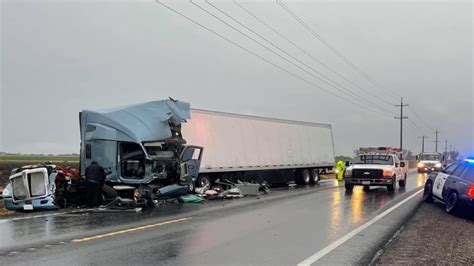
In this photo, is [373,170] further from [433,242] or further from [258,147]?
[433,242]

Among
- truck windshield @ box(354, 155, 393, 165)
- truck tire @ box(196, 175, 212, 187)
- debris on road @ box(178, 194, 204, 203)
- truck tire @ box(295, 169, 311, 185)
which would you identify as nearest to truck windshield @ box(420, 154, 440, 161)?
truck tire @ box(295, 169, 311, 185)

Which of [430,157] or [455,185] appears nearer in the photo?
[455,185]

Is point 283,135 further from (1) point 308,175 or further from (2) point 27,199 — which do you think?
(2) point 27,199

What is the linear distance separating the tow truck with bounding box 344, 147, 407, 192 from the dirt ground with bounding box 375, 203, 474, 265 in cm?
845

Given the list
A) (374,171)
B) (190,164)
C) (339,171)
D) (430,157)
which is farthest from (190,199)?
(430,157)

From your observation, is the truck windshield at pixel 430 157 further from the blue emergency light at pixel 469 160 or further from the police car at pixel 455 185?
the blue emergency light at pixel 469 160

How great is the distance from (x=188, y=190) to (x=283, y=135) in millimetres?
10731

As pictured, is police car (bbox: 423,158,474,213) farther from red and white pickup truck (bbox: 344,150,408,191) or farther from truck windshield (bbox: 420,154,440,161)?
truck windshield (bbox: 420,154,440,161)

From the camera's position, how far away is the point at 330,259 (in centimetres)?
724

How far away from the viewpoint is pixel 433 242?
29.4 feet

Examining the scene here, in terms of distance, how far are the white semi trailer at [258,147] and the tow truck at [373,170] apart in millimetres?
4325

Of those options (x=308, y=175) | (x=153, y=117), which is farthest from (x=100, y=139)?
(x=308, y=175)

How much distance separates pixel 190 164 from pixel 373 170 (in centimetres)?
916

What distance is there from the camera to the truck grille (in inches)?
856
